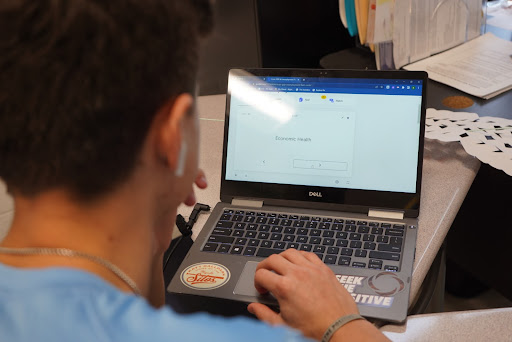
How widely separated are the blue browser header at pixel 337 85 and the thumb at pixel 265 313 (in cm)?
44

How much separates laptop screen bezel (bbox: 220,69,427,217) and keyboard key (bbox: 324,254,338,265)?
0.15 meters

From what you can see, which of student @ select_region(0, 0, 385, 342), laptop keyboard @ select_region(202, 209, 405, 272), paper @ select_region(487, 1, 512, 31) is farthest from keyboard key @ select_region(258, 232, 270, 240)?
paper @ select_region(487, 1, 512, 31)

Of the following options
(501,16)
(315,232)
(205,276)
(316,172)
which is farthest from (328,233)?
(501,16)

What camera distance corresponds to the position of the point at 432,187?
3.72ft

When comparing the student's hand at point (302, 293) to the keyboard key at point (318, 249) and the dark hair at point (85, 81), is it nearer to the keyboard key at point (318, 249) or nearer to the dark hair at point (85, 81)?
the keyboard key at point (318, 249)

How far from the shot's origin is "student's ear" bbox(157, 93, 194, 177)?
1.83ft

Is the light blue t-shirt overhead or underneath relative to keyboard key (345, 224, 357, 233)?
overhead

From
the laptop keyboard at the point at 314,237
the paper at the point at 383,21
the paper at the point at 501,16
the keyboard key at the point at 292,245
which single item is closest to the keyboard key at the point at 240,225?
the laptop keyboard at the point at 314,237

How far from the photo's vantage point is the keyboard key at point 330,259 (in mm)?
945

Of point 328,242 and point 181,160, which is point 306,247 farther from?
point 181,160

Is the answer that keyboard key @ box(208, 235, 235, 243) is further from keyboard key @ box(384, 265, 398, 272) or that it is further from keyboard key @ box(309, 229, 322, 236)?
keyboard key @ box(384, 265, 398, 272)

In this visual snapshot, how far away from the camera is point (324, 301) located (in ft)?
2.61


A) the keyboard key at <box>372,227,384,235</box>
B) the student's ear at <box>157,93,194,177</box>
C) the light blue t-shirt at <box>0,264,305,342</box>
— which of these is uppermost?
the student's ear at <box>157,93,194,177</box>

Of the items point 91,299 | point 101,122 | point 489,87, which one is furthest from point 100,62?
point 489,87
